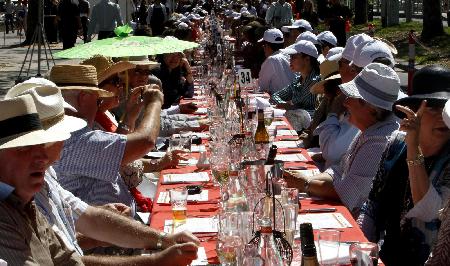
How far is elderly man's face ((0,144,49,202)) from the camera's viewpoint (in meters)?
3.07

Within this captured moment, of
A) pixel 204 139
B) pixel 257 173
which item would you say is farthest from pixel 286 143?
pixel 257 173

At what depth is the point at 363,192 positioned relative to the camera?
496 centimetres

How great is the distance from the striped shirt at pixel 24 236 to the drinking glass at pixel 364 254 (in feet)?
3.53

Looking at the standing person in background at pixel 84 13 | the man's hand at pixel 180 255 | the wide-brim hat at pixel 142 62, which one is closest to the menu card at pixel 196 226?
the man's hand at pixel 180 255

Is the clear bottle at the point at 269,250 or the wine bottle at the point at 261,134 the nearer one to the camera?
the clear bottle at the point at 269,250

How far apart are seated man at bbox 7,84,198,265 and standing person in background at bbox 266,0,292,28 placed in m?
24.3

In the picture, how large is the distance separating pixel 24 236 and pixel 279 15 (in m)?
26.1

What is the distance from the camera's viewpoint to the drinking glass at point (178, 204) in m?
4.44

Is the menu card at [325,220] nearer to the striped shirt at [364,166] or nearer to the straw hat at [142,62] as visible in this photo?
the striped shirt at [364,166]

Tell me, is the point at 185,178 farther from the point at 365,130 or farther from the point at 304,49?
the point at 304,49

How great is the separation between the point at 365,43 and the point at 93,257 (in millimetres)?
3793

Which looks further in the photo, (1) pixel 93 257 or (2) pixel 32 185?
(1) pixel 93 257

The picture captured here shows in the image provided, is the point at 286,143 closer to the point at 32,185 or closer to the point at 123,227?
the point at 123,227

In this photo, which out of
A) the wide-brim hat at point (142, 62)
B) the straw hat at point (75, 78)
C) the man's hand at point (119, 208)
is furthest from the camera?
the wide-brim hat at point (142, 62)
